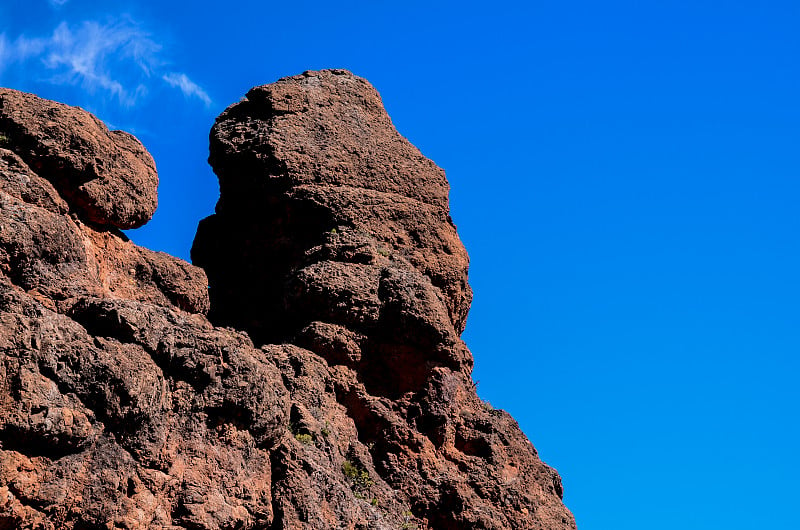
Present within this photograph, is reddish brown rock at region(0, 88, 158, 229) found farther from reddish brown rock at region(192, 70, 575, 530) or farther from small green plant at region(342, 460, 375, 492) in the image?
small green plant at region(342, 460, 375, 492)

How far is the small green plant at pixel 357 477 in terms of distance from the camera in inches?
566

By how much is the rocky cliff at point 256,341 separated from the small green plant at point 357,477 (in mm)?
42

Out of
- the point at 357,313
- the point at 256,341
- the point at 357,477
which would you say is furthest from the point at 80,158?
the point at 357,477

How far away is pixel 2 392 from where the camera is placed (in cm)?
1009

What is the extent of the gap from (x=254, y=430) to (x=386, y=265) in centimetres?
497

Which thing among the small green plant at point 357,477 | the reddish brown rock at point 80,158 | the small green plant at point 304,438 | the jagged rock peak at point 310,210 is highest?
the jagged rock peak at point 310,210

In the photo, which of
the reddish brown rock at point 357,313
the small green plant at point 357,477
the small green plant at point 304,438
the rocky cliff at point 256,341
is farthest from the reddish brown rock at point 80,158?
the small green plant at point 357,477

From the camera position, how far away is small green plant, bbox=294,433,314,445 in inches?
533

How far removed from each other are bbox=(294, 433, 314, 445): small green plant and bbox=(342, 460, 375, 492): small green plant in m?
0.93

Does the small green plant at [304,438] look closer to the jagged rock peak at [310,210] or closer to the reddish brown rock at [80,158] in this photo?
the jagged rock peak at [310,210]

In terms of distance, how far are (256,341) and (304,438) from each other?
345 cm

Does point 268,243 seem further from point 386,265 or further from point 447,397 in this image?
point 447,397

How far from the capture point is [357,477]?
14586 millimetres

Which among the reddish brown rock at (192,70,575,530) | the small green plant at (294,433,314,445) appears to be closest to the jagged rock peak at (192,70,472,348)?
the reddish brown rock at (192,70,575,530)
